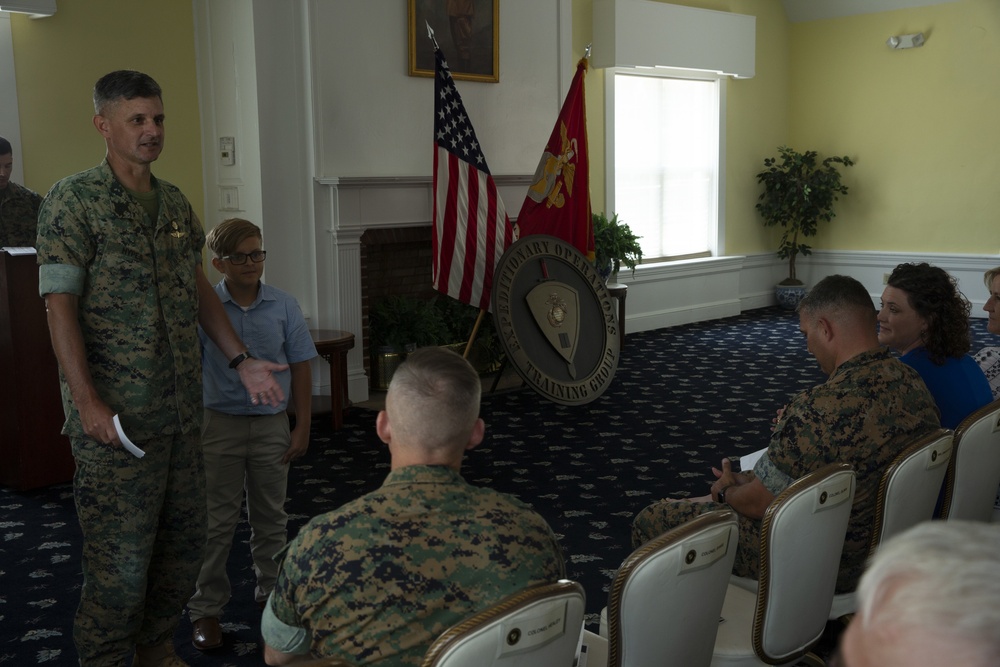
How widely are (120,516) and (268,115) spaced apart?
4.21 metres

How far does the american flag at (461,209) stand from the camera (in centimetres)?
652

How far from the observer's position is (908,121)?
1055 cm

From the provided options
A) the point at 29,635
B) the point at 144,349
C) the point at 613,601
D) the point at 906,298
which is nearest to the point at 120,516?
the point at 144,349

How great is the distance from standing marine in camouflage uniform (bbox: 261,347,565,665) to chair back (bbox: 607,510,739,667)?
0.50ft

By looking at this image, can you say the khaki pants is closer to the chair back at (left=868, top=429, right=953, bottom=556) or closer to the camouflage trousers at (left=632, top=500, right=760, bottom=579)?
the camouflage trousers at (left=632, top=500, right=760, bottom=579)

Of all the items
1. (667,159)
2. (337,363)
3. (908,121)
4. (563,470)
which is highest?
(908,121)

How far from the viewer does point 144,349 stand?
2504 mm

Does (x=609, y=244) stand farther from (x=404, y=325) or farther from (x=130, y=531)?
(x=130, y=531)

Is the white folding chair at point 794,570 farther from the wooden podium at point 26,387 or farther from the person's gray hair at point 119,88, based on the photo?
the wooden podium at point 26,387

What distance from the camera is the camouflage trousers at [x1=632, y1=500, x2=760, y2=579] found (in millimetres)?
2602

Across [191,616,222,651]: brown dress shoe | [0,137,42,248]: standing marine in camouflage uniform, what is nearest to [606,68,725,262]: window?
[0,137,42,248]: standing marine in camouflage uniform

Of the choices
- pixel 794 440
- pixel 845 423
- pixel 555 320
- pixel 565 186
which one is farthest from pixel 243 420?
pixel 565 186

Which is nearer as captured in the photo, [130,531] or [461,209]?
[130,531]

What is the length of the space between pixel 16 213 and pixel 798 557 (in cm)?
496
